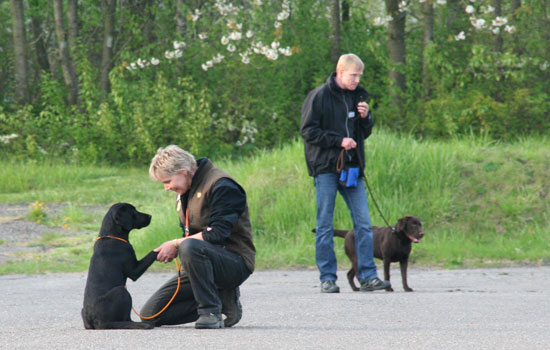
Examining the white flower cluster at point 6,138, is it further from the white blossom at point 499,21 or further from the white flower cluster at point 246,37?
the white blossom at point 499,21

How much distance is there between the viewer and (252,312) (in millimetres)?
7223

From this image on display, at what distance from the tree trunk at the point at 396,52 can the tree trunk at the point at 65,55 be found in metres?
9.22

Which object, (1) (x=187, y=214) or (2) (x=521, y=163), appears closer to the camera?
(1) (x=187, y=214)

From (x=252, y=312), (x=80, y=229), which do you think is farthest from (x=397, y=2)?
A: (x=252, y=312)

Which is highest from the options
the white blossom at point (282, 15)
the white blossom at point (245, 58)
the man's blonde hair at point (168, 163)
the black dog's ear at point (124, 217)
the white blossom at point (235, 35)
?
the white blossom at point (282, 15)

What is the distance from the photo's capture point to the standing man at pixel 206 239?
585cm

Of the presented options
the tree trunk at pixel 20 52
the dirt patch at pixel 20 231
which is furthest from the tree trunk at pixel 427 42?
the tree trunk at pixel 20 52

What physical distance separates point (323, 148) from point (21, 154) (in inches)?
609

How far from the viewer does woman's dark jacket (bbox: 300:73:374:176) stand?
835 cm

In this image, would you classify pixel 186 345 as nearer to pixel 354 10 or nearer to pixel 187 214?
pixel 187 214

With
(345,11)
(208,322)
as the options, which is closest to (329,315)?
(208,322)

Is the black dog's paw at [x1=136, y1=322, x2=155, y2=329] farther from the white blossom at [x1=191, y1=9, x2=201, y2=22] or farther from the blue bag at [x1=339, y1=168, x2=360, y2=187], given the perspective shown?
the white blossom at [x1=191, y1=9, x2=201, y2=22]

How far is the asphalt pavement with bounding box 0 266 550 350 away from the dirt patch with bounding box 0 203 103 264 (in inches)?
76.3

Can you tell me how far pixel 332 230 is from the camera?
27.6 feet
